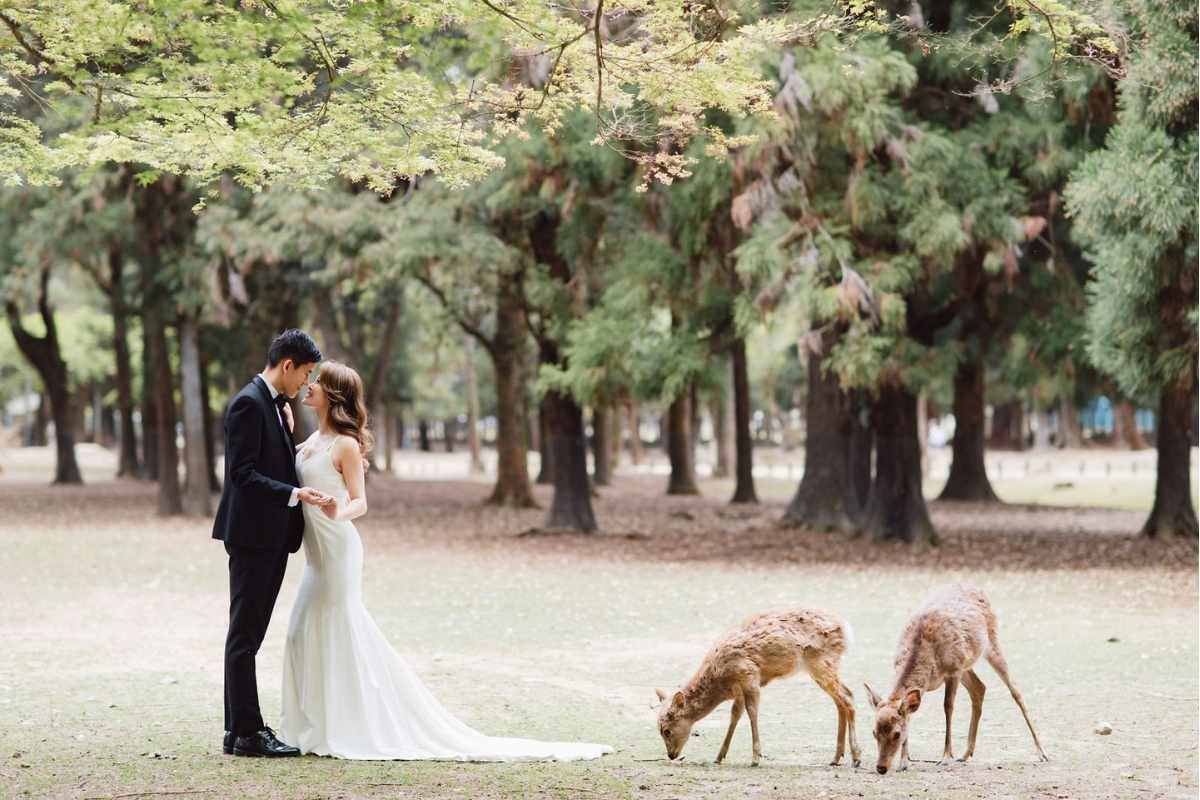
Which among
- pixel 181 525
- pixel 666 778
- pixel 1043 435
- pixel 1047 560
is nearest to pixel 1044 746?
pixel 666 778

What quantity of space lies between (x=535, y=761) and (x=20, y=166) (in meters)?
4.23

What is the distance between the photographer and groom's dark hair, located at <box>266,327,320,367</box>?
6.76 metres

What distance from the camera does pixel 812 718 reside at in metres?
8.85

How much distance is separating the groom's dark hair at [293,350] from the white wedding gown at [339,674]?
0.56m

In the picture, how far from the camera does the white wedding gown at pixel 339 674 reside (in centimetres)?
690

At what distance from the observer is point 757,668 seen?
6.82m

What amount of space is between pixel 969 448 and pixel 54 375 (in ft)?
91.2

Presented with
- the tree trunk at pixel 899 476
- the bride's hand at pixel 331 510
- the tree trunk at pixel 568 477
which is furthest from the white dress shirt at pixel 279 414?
the tree trunk at pixel 568 477

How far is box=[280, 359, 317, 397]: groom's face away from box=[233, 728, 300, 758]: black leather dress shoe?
1.88 metres

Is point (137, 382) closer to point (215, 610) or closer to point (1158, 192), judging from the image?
point (215, 610)

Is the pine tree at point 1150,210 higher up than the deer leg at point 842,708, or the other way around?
the pine tree at point 1150,210

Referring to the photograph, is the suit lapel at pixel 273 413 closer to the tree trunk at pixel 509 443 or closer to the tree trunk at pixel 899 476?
the tree trunk at pixel 899 476

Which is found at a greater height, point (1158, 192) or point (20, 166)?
point (1158, 192)

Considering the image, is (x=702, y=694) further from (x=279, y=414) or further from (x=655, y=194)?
(x=655, y=194)
